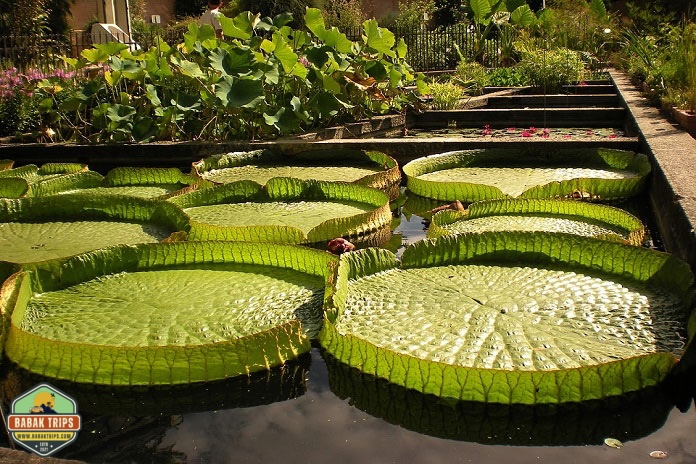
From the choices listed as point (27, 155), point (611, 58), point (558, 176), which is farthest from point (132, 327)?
point (611, 58)

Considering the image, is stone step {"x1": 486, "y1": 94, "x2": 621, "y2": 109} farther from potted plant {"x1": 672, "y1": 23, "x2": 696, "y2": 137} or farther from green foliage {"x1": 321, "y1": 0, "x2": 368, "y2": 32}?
green foliage {"x1": 321, "y1": 0, "x2": 368, "y2": 32}

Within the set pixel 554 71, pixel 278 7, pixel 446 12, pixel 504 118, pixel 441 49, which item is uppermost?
pixel 278 7

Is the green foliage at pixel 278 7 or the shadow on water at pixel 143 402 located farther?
the green foliage at pixel 278 7

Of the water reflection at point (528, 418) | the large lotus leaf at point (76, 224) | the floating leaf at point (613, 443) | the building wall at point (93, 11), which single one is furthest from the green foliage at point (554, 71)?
the building wall at point (93, 11)

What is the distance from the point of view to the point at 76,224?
394 cm

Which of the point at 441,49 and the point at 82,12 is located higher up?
the point at 82,12

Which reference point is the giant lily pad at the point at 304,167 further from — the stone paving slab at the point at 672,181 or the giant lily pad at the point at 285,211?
the stone paving slab at the point at 672,181

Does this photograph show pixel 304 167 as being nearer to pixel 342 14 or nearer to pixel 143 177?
pixel 143 177

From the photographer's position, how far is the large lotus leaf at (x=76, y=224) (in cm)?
352

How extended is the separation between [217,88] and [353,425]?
172 inches

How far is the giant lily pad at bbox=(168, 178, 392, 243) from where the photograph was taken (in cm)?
353

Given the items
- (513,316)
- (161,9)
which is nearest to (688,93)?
(513,316)

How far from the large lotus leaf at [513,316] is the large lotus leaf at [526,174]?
1325mm

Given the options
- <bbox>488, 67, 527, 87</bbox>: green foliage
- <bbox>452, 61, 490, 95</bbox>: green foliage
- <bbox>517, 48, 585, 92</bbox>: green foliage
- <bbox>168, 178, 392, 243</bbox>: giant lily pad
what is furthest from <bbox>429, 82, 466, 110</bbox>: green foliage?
<bbox>168, 178, 392, 243</bbox>: giant lily pad
